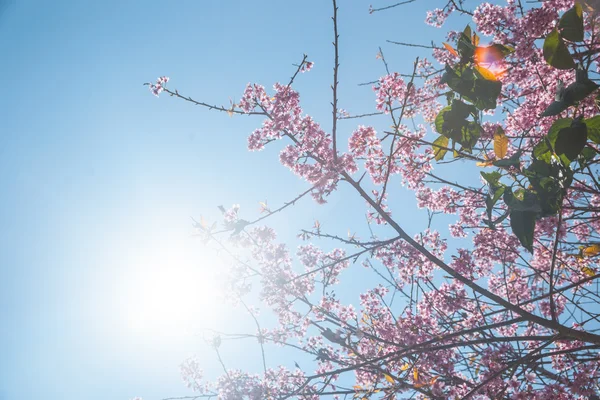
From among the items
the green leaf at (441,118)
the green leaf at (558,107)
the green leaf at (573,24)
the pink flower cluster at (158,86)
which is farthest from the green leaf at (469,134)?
the pink flower cluster at (158,86)

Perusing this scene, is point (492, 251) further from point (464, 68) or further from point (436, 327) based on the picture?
point (464, 68)

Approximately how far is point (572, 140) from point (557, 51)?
0.43 metres

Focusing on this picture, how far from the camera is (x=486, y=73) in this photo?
191cm

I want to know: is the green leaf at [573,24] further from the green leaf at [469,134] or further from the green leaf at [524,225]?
the green leaf at [524,225]

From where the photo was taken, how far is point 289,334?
6469mm

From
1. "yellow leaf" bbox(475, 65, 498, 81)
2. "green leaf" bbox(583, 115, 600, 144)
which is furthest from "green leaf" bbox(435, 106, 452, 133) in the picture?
"green leaf" bbox(583, 115, 600, 144)

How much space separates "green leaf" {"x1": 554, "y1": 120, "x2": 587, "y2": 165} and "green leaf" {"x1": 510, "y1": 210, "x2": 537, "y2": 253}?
0.34m

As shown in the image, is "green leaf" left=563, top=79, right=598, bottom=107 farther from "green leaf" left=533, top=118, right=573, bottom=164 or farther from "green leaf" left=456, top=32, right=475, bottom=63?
"green leaf" left=456, top=32, right=475, bottom=63

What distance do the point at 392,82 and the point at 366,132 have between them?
0.65m

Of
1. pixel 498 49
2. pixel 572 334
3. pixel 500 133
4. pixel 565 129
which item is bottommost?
pixel 572 334

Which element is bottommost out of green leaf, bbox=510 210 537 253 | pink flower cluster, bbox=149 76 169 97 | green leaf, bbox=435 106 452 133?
green leaf, bbox=510 210 537 253

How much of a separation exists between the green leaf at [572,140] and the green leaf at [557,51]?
11.6 inches

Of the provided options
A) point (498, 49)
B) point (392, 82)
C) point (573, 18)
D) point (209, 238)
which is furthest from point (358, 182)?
point (209, 238)

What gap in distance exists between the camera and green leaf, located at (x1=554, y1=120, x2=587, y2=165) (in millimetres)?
1572
